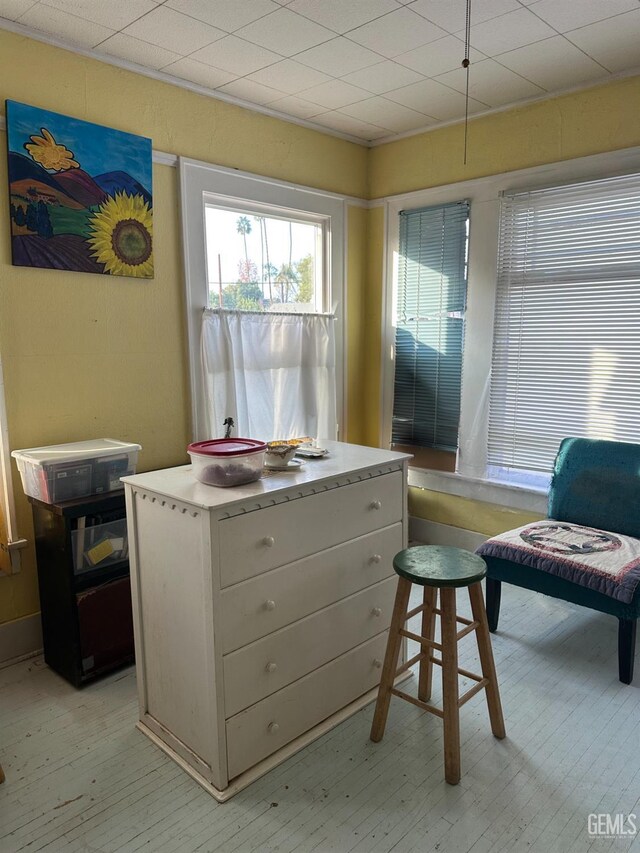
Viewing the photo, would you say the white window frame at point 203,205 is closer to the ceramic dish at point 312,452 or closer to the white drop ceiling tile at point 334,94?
the white drop ceiling tile at point 334,94

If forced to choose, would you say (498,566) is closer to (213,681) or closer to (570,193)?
(213,681)

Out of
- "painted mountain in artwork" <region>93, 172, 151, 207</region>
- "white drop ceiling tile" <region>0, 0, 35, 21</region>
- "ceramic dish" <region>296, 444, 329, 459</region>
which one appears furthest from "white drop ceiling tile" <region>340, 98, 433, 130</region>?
"ceramic dish" <region>296, 444, 329, 459</region>

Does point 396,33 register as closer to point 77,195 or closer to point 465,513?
point 77,195

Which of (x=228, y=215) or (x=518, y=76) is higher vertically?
(x=518, y=76)

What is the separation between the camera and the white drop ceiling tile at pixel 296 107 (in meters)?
3.21

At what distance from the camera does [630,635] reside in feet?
7.91

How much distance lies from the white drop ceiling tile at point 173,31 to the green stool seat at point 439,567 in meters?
2.26

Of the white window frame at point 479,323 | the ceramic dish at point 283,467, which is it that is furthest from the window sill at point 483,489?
the ceramic dish at point 283,467

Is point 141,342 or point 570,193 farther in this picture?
point 570,193

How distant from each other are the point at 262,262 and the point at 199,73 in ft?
3.29

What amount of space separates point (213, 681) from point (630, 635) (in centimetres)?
172

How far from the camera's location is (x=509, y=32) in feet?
8.09

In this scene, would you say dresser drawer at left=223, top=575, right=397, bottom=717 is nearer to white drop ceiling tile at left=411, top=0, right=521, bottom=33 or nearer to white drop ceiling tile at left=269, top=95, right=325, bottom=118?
white drop ceiling tile at left=411, top=0, right=521, bottom=33

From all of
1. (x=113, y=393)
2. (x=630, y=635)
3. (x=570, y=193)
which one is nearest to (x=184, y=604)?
(x=113, y=393)
